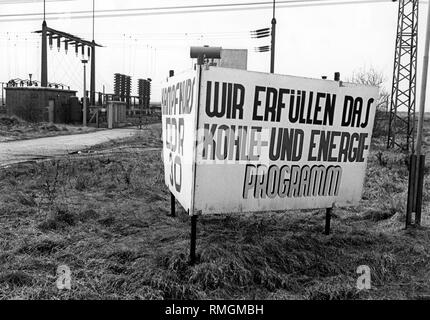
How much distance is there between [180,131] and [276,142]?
3.61ft

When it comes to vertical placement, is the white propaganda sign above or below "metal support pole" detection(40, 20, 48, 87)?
below

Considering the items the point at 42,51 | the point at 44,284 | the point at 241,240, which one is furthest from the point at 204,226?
the point at 42,51

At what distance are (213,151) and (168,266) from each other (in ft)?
4.09

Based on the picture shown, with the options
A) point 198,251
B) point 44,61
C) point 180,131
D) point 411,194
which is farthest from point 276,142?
point 44,61

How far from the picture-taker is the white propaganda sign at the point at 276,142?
157 inches

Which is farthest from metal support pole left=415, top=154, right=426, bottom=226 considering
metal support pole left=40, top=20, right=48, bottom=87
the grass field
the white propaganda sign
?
metal support pole left=40, top=20, right=48, bottom=87

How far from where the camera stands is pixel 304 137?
464cm

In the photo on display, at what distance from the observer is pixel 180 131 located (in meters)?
4.53

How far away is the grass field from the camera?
12.0 ft

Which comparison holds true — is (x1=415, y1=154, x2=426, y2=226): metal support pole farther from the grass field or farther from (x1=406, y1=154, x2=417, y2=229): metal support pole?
the grass field

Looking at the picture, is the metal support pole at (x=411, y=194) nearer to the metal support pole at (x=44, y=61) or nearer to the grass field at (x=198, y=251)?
the grass field at (x=198, y=251)

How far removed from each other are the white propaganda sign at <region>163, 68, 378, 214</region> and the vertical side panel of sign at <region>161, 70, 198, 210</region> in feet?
0.17

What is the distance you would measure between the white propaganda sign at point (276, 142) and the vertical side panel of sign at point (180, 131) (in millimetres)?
51

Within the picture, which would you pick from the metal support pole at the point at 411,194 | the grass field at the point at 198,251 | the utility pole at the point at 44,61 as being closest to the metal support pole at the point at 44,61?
the utility pole at the point at 44,61
